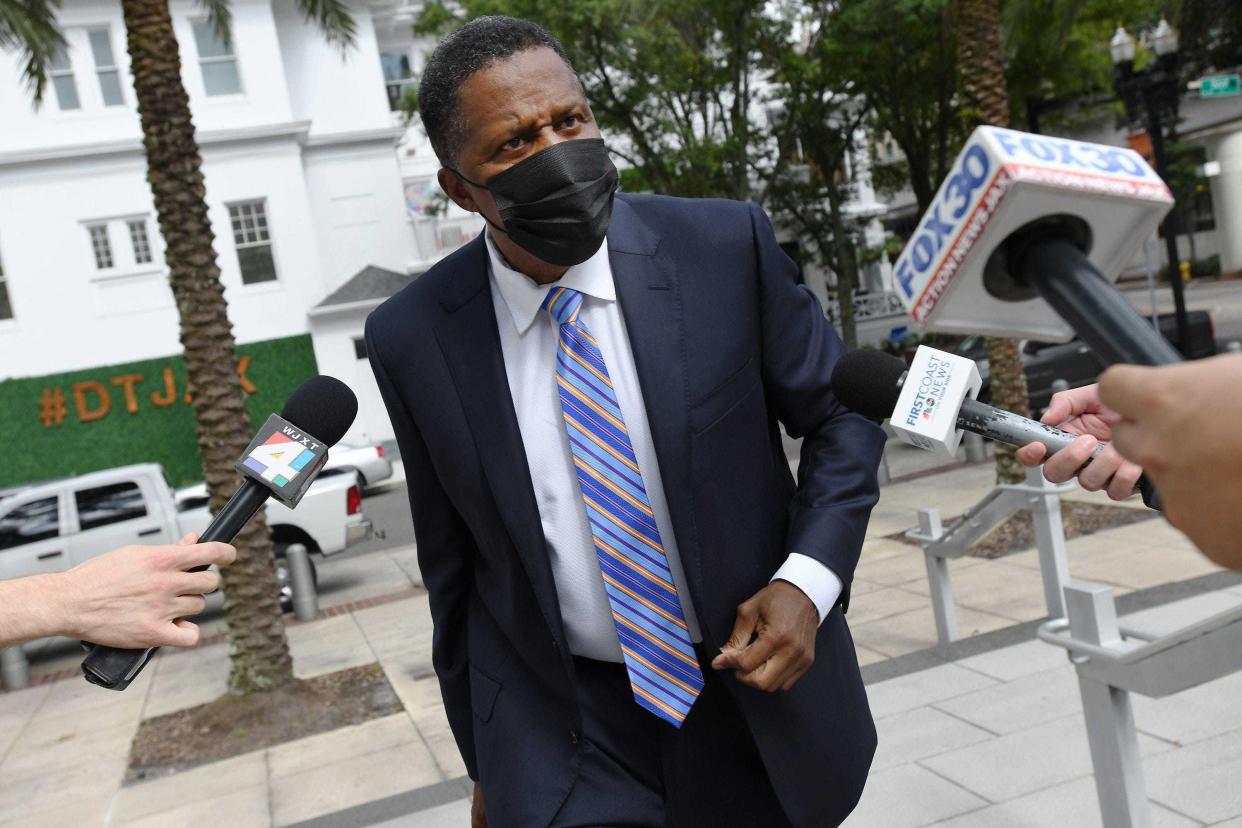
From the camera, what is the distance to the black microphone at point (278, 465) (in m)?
1.65

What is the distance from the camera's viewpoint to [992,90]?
364 inches

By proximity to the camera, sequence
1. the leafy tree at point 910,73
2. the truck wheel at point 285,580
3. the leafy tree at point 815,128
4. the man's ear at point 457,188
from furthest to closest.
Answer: the leafy tree at point 815,128 → the leafy tree at point 910,73 → the truck wheel at point 285,580 → the man's ear at point 457,188

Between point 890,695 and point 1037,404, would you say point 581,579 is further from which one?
point 1037,404

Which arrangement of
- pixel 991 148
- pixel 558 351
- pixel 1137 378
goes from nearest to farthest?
pixel 1137 378 < pixel 991 148 < pixel 558 351

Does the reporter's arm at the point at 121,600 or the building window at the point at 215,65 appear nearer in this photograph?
the reporter's arm at the point at 121,600

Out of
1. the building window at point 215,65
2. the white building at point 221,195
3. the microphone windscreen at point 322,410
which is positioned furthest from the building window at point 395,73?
the microphone windscreen at point 322,410

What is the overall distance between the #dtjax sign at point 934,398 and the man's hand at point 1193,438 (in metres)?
0.57

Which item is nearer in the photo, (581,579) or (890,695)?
(581,579)

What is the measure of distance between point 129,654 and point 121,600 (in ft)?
0.26

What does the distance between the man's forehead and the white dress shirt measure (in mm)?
312

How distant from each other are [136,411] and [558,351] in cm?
2453

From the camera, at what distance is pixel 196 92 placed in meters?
23.8

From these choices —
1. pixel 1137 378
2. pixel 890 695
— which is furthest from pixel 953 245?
pixel 890 695

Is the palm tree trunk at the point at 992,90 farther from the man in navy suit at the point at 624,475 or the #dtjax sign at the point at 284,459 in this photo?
the #dtjax sign at the point at 284,459
